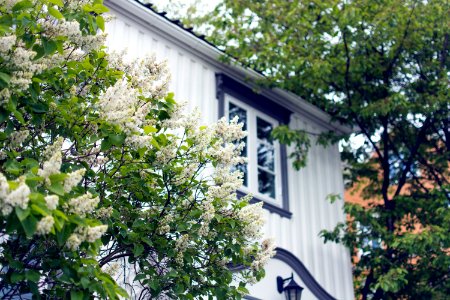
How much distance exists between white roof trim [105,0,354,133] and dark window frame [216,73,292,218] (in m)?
0.11

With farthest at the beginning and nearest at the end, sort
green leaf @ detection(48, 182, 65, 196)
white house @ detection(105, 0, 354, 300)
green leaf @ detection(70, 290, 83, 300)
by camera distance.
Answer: white house @ detection(105, 0, 354, 300) < green leaf @ detection(70, 290, 83, 300) < green leaf @ detection(48, 182, 65, 196)

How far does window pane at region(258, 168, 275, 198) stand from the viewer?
912 cm

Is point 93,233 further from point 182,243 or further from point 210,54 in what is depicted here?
point 210,54

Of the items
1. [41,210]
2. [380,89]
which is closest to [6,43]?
[41,210]

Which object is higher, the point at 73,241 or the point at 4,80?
the point at 4,80

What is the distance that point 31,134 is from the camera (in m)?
4.31

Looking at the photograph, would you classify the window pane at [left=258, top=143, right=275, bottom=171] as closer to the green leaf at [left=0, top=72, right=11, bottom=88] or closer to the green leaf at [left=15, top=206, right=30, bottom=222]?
the green leaf at [left=0, top=72, right=11, bottom=88]

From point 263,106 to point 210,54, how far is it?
4.44ft

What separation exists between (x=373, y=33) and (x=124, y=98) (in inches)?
252

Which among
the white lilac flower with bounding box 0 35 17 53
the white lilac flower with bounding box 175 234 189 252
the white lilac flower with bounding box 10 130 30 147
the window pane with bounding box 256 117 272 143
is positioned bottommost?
the white lilac flower with bounding box 175 234 189 252

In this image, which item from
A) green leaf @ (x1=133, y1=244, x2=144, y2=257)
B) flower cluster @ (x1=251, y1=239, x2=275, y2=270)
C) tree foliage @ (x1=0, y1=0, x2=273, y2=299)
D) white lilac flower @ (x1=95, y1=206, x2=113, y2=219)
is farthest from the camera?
flower cluster @ (x1=251, y1=239, x2=275, y2=270)

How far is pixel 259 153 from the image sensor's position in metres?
9.52

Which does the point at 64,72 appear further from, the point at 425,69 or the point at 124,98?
the point at 425,69

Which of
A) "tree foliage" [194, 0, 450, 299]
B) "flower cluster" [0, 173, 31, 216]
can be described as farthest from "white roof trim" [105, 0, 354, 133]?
"flower cluster" [0, 173, 31, 216]
